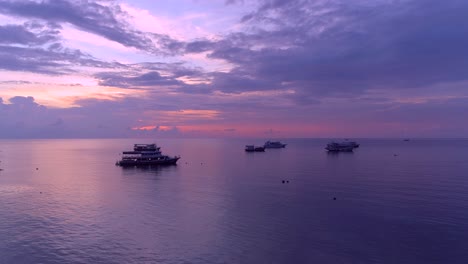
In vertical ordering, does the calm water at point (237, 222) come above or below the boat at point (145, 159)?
below

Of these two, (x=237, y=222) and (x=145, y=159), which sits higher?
(x=145, y=159)

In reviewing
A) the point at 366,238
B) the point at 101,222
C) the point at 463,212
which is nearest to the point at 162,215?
the point at 101,222

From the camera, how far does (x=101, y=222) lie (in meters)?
53.8

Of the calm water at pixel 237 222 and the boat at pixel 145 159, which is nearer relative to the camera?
the calm water at pixel 237 222

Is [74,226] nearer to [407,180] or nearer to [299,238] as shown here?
[299,238]

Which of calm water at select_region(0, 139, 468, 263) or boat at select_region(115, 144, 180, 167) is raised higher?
boat at select_region(115, 144, 180, 167)

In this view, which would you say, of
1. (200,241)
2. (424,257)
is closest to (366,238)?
(424,257)

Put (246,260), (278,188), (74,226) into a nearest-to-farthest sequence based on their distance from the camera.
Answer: (246,260) → (74,226) → (278,188)

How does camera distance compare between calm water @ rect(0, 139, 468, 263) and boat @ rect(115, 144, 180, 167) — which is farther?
boat @ rect(115, 144, 180, 167)

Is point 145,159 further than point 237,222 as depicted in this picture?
Yes

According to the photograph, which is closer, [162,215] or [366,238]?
[366,238]

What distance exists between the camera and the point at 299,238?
45.0 m

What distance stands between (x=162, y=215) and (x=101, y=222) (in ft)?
30.3

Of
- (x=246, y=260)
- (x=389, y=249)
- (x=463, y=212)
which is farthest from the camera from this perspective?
(x=463, y=212)
